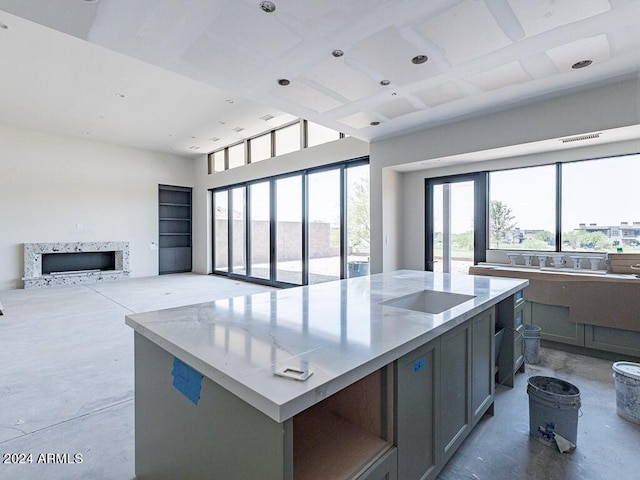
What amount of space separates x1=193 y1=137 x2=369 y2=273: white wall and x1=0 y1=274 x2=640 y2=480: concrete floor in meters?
4.38

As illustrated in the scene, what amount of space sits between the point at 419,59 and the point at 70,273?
9.25 metres

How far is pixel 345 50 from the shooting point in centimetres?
281

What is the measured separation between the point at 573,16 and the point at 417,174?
333 centimetres

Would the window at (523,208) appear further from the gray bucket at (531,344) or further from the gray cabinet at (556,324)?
the gray bucket at (531,344)

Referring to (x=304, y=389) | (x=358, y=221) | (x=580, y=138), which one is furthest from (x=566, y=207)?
(x=304, y=389)

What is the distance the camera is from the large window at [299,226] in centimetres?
618

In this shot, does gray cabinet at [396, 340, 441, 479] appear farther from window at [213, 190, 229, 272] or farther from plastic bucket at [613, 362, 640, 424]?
window at [213, 190, 229, 272]

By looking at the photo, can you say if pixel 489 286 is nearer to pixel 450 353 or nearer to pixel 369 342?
pixel 450 353

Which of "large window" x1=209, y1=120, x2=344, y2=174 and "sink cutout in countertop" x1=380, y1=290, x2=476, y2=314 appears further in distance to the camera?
"large window" x1=209, y1=120, x2=344, y2=174

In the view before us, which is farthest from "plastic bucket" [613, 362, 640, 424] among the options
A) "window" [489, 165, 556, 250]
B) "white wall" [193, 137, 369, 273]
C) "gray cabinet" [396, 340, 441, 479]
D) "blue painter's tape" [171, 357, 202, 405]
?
"white wall" [193, 137, 369, 273]

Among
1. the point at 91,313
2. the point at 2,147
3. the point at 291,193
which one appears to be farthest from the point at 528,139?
the point at 2,147

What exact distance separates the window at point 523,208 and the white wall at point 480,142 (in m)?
0.19

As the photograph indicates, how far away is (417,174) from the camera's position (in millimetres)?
5633

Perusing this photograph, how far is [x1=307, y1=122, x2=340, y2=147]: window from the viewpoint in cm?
641
